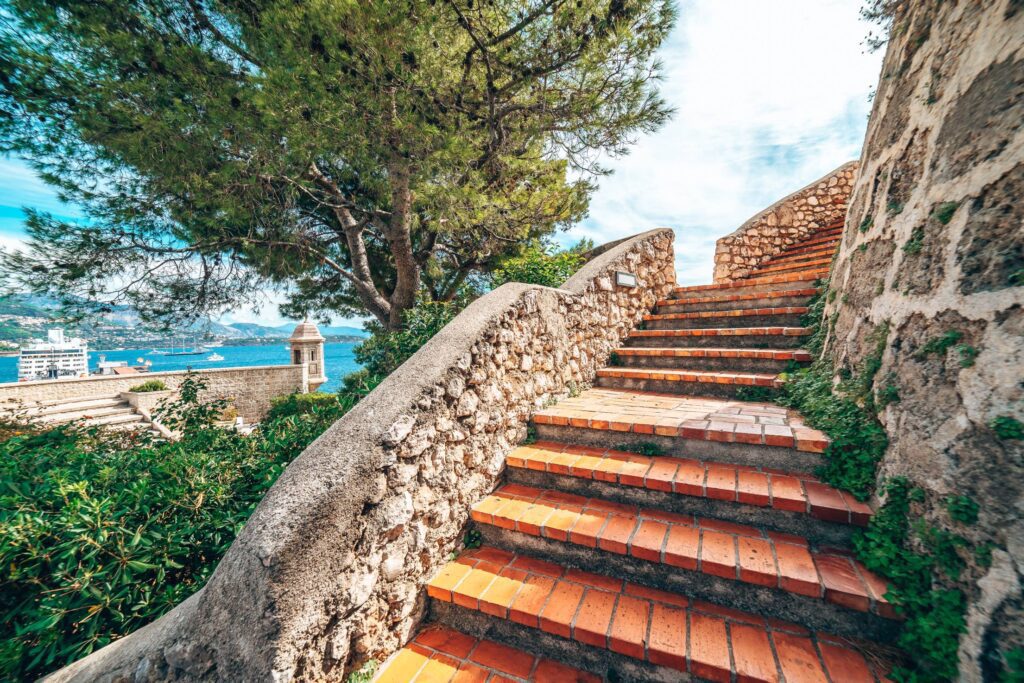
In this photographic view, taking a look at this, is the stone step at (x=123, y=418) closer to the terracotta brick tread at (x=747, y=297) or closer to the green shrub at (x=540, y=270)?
the green shrub at (x=540, y=270)

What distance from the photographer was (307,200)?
7.18 m

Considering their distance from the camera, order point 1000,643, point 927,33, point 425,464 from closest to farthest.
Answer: point 1000,643 → point 425,464 → point 927,33

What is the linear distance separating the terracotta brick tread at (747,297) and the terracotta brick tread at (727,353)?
93 cm

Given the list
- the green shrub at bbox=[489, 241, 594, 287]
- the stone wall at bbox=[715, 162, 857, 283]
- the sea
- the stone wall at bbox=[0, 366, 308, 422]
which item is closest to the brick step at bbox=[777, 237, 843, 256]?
the stone wall at bbox=[715, 162, 857, 283]

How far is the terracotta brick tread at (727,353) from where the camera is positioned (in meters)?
3.51

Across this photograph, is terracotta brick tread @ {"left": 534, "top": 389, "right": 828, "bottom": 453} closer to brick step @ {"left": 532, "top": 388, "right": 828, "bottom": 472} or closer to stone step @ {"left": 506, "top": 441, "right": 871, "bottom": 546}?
brick step @ {"left": 532, "top": 388, "right": 828, "bottom": 472}

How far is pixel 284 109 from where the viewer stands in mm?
4242

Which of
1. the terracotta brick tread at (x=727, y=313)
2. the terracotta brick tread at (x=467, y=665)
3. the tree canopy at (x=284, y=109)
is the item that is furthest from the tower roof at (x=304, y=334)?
the terracotta brick tread at (x=467, y=665)

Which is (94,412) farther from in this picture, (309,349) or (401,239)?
(401,239)

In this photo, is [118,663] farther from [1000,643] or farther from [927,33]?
[927,33]

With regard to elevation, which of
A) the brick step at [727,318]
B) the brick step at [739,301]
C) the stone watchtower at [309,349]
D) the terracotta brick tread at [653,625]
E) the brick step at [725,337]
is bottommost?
the stone watchtower at [309,349]

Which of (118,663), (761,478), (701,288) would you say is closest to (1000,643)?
(761,478)

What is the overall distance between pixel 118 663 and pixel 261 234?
6274mm

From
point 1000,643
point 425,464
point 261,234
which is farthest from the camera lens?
point 261,234
